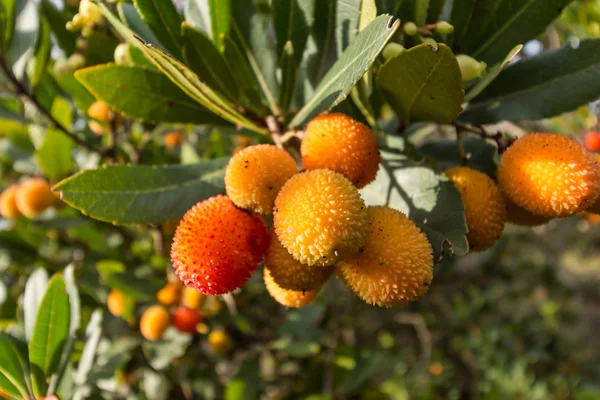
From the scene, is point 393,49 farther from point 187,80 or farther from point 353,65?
point 187,80

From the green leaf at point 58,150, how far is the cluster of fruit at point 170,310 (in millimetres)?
488

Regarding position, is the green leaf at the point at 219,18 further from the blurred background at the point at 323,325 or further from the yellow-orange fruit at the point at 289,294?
the blurred background at the point at 323,325

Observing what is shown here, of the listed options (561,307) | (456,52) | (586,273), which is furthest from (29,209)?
(586,273)

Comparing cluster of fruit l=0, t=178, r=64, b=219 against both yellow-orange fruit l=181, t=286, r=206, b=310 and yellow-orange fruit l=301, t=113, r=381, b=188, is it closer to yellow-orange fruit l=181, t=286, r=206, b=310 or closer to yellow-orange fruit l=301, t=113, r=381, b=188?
yellow-orange fruit l=181, t=286, r=206, b=310

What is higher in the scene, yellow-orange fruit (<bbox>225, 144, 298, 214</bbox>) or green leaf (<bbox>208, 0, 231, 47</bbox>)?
green leaf (<bbox>208, 0, 231, 47</bbox>)

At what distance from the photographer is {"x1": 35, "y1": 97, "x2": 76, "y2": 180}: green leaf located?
153 centimetres

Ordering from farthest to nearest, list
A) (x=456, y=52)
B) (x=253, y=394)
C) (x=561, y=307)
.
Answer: (x=561, y=307), (x=253, y=394), (x=456, y=52)

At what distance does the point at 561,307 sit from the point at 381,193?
362cm

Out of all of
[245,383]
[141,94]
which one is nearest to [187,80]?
[141,94]

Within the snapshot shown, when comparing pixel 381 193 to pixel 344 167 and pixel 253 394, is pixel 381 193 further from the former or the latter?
pixel 253 394

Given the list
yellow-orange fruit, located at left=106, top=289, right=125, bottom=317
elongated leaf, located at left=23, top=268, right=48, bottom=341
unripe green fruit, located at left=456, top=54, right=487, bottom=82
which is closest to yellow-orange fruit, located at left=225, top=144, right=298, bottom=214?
unripe green fruit, located at left=456, top=54, right=487, bottom=82

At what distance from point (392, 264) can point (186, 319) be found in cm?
112

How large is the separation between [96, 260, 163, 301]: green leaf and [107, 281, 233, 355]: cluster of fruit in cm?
4

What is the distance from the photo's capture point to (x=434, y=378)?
10.4ft
